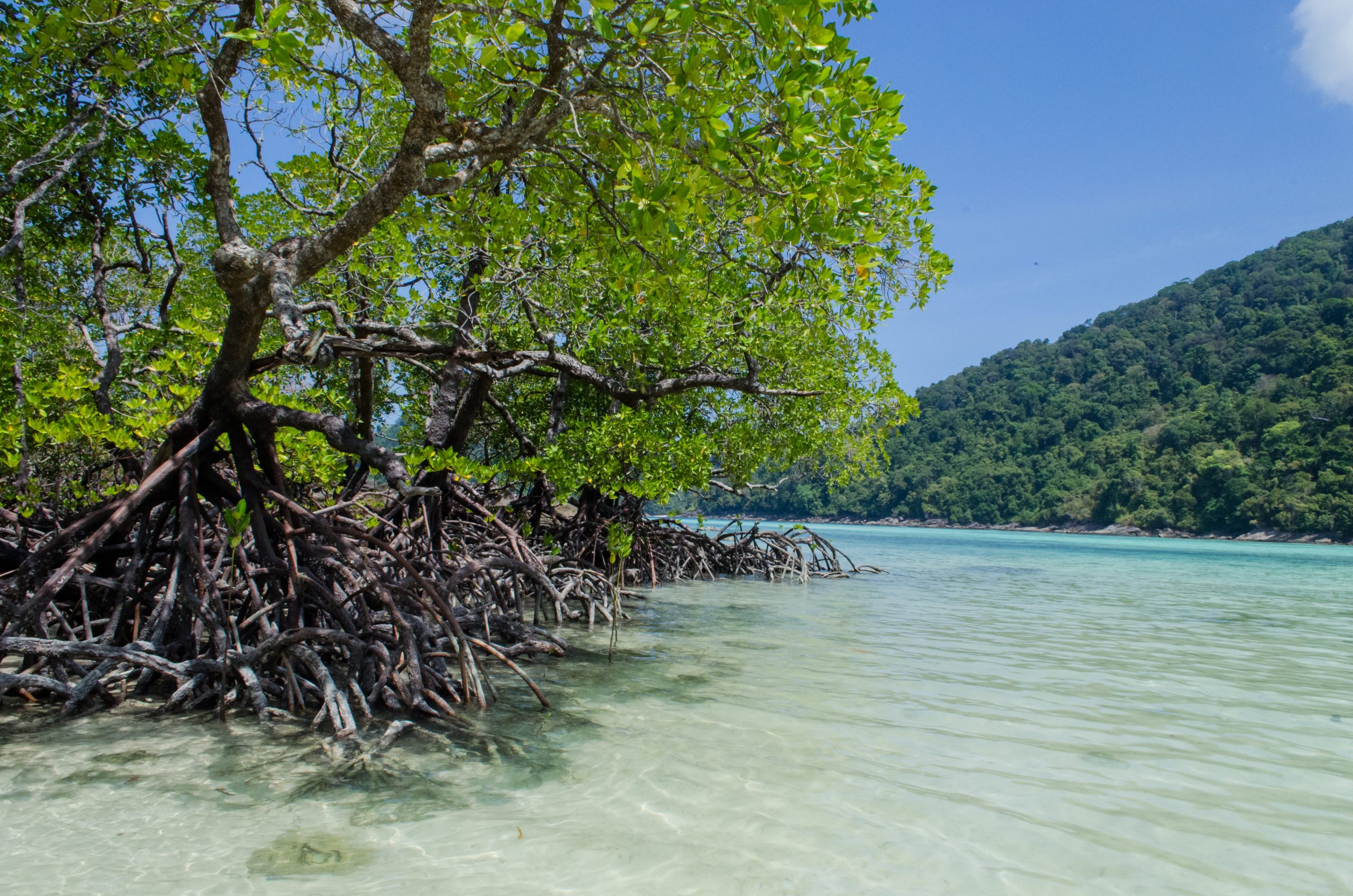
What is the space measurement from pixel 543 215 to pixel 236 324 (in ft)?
7.45

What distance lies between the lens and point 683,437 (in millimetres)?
9000

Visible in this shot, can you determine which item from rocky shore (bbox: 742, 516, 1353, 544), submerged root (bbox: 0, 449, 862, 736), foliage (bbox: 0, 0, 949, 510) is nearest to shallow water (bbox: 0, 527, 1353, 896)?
submerged root (bbox: 0, 449, 862, 736)

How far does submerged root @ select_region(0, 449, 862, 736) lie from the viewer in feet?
13.1

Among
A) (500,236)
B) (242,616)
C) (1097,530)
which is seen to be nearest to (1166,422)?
(1097,530)

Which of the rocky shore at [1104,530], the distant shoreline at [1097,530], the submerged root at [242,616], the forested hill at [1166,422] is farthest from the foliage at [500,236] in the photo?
the forested hill at [1166,422]

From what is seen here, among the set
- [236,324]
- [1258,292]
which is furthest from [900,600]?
[1258,292]

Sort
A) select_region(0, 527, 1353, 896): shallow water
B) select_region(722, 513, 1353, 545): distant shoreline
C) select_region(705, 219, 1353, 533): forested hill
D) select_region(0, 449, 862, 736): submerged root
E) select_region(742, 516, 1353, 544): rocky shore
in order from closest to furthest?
select_region(0, 527, 1353, 896): shallow water, select_region(0, 449, 862, 736): submerged root, select_region(742, 516, 1353, 544): rocky shore, select_region(722, 513, 1353, 545): distant shoreline, select_region(705, 219, 1353, 533): forested hill

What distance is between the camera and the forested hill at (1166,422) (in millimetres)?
55219

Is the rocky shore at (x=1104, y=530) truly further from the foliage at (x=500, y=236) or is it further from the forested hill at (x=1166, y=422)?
the foliage at (x=500, y=236)

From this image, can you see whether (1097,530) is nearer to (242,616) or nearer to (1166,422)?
(1166,422)

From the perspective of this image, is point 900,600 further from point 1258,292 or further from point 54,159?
point 1258,292

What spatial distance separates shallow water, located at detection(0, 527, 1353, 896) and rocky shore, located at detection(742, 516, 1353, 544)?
103ft

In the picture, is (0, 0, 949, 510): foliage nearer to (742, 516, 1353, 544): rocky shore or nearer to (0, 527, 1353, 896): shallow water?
(0, 527, 1353, 896): shallow water

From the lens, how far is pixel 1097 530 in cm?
6862
